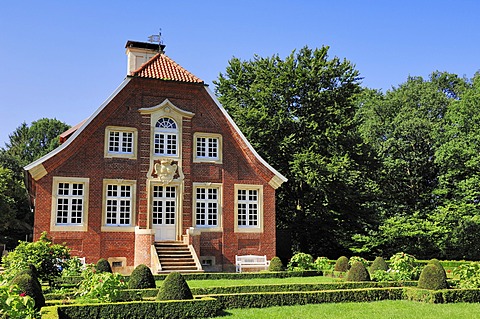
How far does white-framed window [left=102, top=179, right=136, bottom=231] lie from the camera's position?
24.6 m

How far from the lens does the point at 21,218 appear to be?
47594 millimetres

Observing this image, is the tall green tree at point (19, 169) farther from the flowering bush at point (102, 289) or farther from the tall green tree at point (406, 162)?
the flowering bush at point (102, 289)

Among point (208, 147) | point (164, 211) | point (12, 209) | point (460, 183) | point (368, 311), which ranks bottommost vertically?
point (368, 311)

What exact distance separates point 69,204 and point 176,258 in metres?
5.61

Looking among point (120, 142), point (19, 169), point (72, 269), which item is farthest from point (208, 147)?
point (19, 169)

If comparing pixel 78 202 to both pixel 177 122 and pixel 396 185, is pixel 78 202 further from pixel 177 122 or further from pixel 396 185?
pixel 396 185

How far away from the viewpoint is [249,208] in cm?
2722

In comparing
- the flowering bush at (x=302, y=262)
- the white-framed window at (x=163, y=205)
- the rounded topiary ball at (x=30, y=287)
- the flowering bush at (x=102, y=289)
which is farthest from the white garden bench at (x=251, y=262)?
the rounded topiary ball at (x=30, y=287)

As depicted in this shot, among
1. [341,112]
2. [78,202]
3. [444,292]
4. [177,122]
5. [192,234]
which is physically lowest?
[444,292]

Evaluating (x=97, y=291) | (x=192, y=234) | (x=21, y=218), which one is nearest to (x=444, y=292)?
(x=97, y=291)

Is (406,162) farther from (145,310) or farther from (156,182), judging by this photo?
(145,310)

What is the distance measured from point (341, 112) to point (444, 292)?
20393 mm

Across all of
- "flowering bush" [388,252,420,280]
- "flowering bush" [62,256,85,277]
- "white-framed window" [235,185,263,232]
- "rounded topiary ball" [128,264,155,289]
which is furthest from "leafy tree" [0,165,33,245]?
"flowering bush" [388,252,420,280]

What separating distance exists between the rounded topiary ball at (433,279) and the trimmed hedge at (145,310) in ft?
22.6
